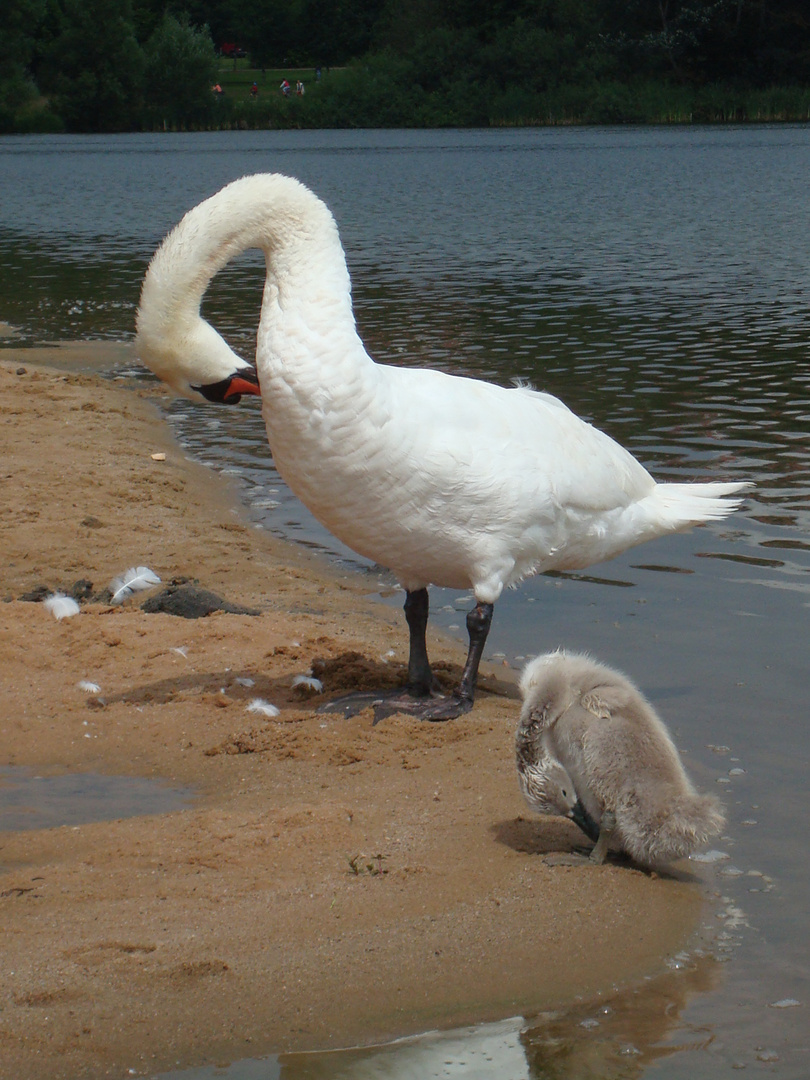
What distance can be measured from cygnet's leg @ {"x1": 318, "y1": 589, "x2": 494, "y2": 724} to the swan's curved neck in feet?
4.32

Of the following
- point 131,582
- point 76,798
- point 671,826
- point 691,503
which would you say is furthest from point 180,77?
point 671,826

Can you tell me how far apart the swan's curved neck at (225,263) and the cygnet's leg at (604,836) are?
197 centimetres

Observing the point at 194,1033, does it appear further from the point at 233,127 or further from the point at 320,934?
the point at 233,127

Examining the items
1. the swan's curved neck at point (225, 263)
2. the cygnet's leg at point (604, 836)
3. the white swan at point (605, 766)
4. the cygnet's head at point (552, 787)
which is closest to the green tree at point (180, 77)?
the swan's curved neck at point (225, 263)

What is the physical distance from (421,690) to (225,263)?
1.95 meters

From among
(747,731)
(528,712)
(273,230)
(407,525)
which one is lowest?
(747,731)

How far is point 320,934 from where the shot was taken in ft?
12.3

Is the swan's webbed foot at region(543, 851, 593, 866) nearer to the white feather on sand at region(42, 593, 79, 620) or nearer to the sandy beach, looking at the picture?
the sandy beach

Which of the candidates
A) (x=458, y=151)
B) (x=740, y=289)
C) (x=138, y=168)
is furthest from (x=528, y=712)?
(x=458, y=151)

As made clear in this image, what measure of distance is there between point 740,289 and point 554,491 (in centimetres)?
1471

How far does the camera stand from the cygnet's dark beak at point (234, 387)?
4945 mm

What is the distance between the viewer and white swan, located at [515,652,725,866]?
160 inches

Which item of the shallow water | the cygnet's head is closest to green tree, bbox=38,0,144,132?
the shallow water

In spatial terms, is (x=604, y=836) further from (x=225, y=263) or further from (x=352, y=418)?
(x=225, y=263)
